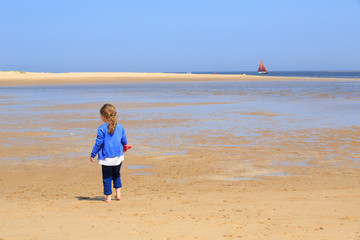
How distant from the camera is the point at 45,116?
55.4ft

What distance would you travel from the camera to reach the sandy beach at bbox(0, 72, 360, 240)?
4.59 meters

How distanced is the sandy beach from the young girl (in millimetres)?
295

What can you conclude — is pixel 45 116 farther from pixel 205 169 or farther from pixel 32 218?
pixel 32 218

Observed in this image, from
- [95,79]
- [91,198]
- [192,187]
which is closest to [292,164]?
[192,187]

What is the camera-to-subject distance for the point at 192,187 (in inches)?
278

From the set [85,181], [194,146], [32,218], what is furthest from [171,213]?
[194,146]

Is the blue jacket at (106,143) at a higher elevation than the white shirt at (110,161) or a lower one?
higher

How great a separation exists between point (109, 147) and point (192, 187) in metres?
1.49

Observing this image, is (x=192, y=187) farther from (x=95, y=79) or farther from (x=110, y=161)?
(x=95, y=79)

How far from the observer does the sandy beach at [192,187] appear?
15.1 ft

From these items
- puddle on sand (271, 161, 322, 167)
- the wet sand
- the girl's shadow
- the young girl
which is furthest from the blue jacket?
the wet sand

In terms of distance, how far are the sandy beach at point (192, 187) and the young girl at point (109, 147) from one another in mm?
295

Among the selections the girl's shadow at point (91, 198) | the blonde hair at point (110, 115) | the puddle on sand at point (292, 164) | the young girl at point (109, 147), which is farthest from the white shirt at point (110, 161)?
the puddle on sand at point (292, 164)

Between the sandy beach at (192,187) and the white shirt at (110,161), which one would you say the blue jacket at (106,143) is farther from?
the sandy beach at (192,187)
